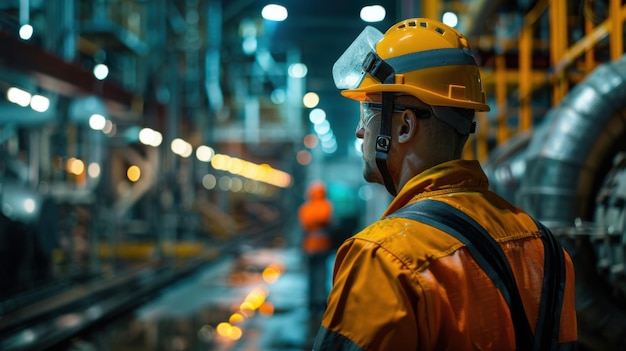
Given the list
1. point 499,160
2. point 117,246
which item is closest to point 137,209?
point 117,246

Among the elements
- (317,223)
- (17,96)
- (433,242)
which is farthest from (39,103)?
(433,242)

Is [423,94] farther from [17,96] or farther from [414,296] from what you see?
[17,96]

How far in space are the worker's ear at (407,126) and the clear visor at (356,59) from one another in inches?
9.2

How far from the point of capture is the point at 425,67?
5.82 ft

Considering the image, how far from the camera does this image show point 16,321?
7453mm

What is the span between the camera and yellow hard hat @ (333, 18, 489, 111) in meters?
1.75

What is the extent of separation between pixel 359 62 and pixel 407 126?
0.36 meters

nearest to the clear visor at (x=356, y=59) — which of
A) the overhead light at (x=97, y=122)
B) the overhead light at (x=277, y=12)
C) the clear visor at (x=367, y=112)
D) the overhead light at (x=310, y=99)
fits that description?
the clear visor at (x=367, y=112)

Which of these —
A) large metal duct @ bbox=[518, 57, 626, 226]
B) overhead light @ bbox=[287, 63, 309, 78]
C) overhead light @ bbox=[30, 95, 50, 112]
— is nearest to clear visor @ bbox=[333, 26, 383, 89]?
large metal duct @ bbox=[518, 57, 626, 226]

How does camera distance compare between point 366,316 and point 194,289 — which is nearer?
point 366,316

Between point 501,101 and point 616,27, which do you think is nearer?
point 616,27

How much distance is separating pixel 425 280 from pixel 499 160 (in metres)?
6.29

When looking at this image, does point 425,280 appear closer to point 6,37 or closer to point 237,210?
point 6,37

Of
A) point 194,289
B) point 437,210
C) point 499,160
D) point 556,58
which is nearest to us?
point 437,210
